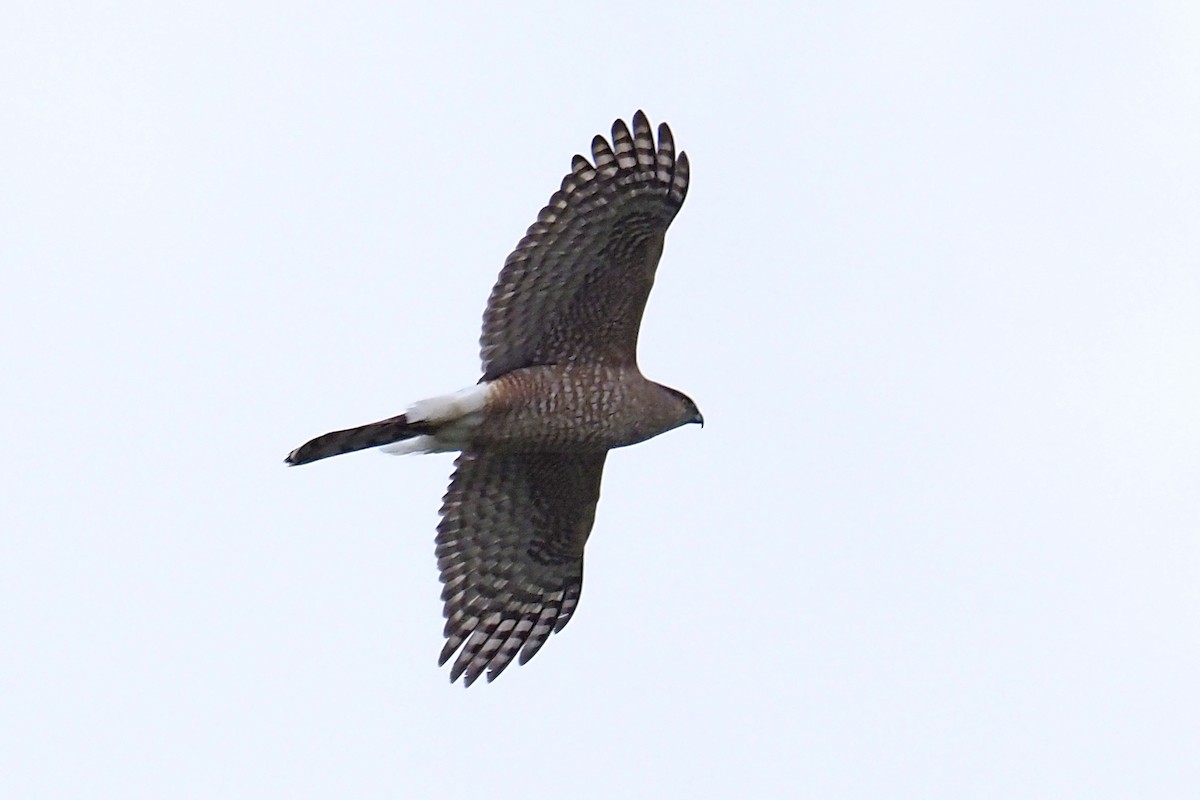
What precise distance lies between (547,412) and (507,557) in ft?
4.53

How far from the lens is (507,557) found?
14.4 m

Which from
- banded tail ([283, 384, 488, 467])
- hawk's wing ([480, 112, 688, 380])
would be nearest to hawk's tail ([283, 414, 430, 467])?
banded tail ([283, 384, 488, 467])

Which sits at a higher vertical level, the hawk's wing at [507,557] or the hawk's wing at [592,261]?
the hawk's wing at [592,261]

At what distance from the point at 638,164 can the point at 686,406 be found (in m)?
1.79

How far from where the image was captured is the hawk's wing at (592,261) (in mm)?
13203

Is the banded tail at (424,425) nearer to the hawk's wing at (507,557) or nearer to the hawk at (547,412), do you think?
the hawk at (547,412)

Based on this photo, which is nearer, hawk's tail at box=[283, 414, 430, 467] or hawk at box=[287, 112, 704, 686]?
hawk's tail at box=[283, 414, 430, 467]

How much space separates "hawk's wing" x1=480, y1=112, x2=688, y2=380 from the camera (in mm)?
13203

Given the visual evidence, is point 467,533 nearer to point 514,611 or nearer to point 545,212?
point 514,611

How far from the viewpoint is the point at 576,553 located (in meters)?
14.5

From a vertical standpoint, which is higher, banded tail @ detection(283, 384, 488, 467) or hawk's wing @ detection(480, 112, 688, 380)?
hawk's wing @ detection(480, 112, 688, 380)

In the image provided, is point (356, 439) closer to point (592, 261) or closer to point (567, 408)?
point (567, 408)

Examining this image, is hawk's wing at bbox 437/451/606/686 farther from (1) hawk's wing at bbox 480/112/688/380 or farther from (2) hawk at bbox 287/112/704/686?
(1) hawk's wing at bbox 480/112/688/380

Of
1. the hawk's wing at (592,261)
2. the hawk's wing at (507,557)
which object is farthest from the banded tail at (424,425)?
the hawk's wing at (507,557)
